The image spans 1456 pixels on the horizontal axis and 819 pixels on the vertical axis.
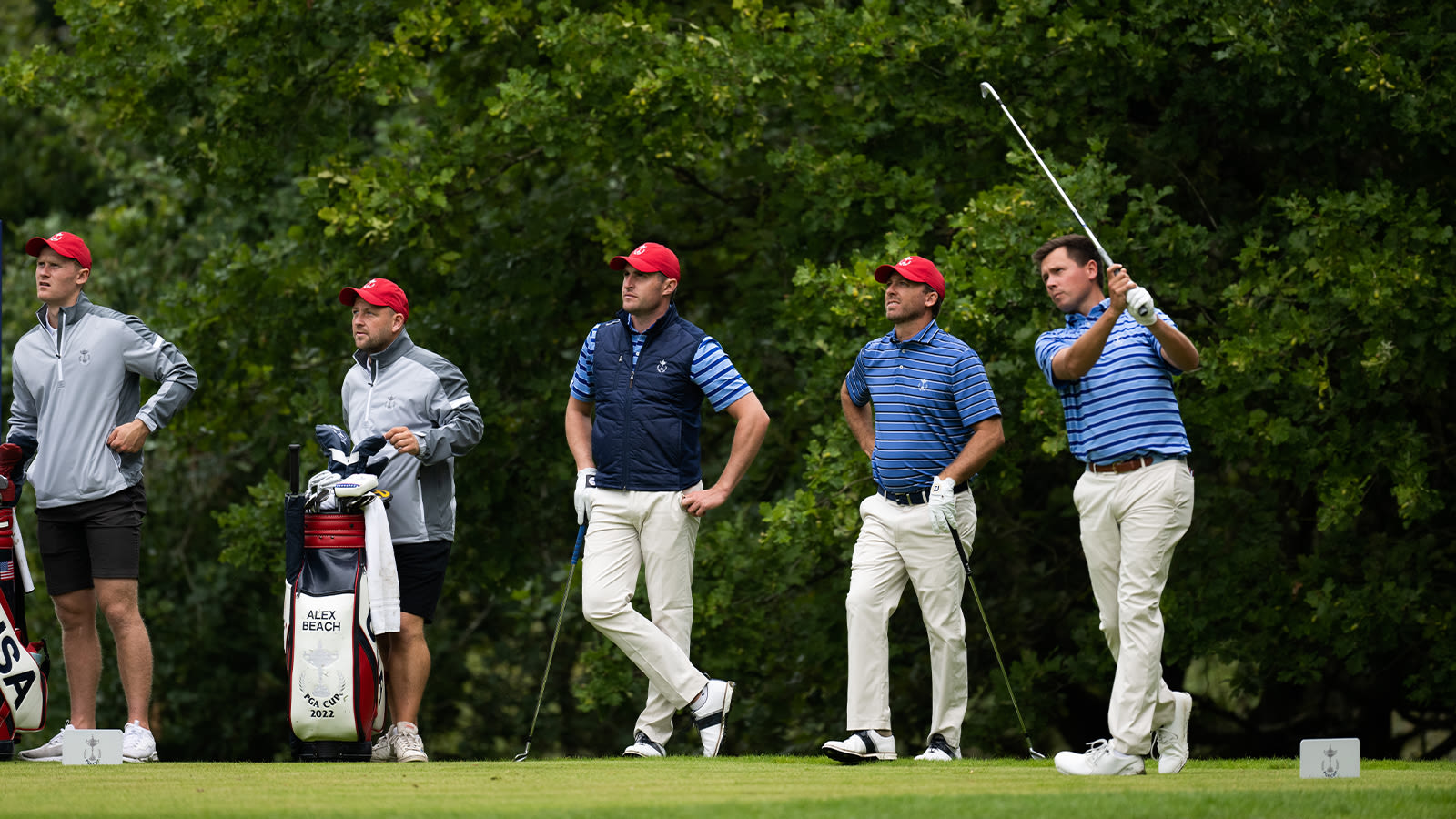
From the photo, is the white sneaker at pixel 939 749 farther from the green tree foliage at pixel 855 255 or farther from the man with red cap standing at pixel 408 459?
the green tree foliage at pixel 855 255

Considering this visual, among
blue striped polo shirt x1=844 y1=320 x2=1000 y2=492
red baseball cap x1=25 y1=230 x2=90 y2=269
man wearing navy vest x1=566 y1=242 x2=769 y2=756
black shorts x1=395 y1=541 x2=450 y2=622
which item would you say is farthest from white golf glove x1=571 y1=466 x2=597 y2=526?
A: red baseball cap x1=25 y1=230 x2=90 y2=269

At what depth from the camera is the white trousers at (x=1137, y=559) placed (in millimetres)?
6289

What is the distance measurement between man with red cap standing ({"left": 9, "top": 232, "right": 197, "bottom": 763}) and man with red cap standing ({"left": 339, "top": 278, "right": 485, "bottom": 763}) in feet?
2.55

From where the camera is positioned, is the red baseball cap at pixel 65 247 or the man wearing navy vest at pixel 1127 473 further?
the red baseball cap at pixel 65 247

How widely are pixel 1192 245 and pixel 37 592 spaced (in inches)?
450

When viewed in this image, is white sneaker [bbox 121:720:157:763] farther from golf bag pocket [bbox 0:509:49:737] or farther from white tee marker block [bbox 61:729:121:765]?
golf bag pocket [bbox 0:509:49:737]

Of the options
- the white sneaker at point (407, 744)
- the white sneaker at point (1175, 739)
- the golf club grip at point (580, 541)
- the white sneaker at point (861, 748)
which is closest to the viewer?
the white sneaker at point (1175, 739)

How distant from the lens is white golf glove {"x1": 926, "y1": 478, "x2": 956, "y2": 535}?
283 inches

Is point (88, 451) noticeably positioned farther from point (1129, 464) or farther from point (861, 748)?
point (1129, 464)

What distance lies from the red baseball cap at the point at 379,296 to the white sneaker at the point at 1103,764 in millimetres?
3249

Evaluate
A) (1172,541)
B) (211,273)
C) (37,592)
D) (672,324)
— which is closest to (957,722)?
(1172,541)

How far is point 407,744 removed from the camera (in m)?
7.43

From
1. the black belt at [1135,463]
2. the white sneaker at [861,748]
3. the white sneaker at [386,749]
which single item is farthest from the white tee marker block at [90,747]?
the black belt at [1135,463]

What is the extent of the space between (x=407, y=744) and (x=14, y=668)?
62.3 inches
